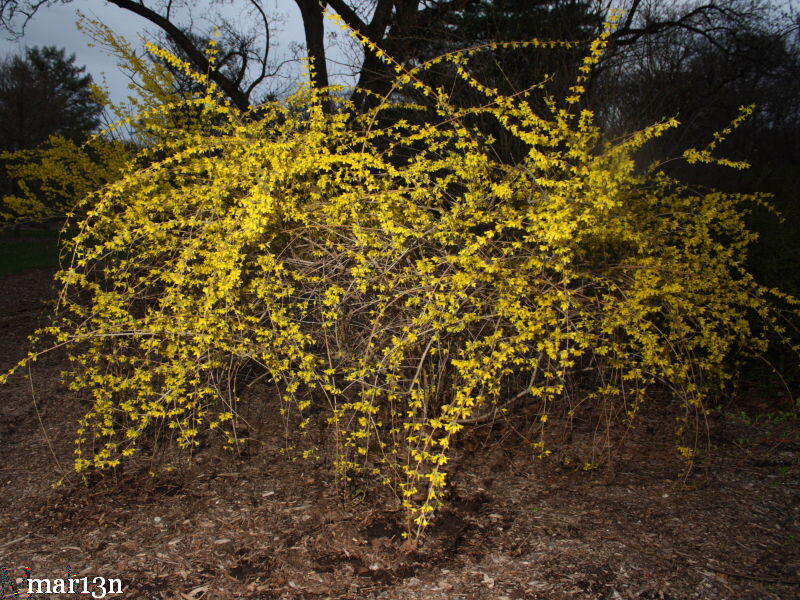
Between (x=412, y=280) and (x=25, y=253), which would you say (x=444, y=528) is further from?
(x=25, y=253)

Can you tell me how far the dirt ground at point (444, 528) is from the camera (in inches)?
97.8

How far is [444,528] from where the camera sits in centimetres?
289

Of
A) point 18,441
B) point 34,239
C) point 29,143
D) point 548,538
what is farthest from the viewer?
point 29,143

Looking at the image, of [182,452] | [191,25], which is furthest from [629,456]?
[191,25]

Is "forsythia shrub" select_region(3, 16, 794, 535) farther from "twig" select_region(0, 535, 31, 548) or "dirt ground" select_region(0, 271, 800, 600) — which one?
"twig" select_region(0, 535, 31, 548)

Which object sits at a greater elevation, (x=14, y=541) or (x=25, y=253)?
(x=25, y=253)

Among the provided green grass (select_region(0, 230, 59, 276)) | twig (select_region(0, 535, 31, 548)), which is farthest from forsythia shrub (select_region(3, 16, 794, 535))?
green grass (select_region(0, 230, 59, 276))

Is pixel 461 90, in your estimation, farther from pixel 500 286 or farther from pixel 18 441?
pixel 18 441

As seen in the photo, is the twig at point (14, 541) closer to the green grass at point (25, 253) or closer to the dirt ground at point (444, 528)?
the dirt ground at point (444, 528)

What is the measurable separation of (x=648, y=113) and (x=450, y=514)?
7.95 m

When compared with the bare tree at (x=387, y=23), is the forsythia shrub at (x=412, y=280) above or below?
below

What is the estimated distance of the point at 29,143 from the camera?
17.2m

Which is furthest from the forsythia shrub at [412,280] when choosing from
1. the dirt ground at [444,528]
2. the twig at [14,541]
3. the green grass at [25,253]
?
the green grass at [25,253]

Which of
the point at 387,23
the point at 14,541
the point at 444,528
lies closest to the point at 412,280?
the point at 444,528
